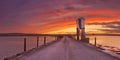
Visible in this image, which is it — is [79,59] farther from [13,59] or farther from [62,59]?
[13,59]

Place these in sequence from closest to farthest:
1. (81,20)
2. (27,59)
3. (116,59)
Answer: (116,59)
(27,59)
(81,20)

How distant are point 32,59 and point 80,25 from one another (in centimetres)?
2808

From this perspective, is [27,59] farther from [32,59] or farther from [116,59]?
[116,59]

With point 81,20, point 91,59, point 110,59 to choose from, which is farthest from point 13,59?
point 81,20

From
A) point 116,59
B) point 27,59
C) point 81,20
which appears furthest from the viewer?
point 81,20

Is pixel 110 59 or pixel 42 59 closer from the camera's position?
pixel 110 59

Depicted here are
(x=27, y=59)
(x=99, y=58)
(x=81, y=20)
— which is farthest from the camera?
(x=81, y=20)

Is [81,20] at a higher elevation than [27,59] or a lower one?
higher

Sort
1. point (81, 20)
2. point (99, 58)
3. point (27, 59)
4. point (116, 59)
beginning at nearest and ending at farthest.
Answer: point (116, 59), point (99, 58), point (27, 59), point (81, 20)

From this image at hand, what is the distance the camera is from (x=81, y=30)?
4116 centimetres

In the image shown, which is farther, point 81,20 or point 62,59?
point 81,20

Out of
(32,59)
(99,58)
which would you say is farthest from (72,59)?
(32,59)

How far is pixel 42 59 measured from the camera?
12.9m

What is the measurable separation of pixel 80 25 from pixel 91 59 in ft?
94.1
